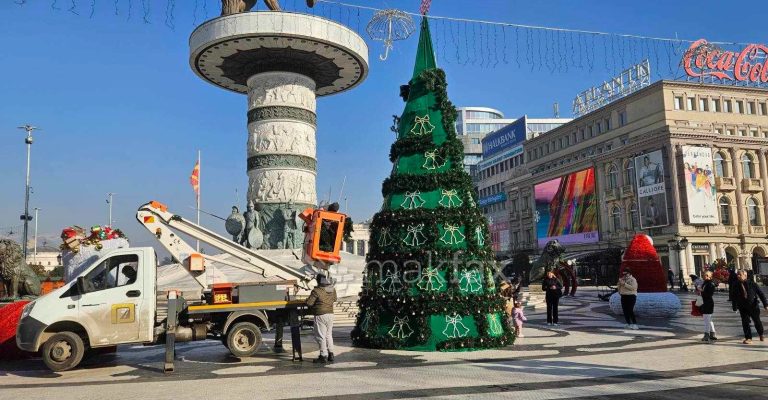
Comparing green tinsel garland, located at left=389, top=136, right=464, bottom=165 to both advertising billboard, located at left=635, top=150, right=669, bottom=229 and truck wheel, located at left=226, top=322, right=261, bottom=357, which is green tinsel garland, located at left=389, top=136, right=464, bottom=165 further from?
advertising billboard, located at left=635, top=150, right=669, bottom=229

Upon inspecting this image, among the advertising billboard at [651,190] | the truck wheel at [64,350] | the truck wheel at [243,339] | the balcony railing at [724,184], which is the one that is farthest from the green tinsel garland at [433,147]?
the balcony railing at [724,184]

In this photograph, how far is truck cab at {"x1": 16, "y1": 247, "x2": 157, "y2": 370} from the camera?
10156mm

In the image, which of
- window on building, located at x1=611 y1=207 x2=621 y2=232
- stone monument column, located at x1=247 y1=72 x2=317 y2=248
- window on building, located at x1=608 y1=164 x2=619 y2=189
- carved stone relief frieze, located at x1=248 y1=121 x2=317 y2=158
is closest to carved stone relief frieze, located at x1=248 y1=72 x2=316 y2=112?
stone monument column, located at x1=247 y1=72 x2=317 y2=248

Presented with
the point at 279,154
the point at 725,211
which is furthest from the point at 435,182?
the point at 725,211

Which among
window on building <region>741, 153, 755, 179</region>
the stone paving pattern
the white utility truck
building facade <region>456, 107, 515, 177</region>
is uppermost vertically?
building facade <region>456, 107, 515, 177</region>

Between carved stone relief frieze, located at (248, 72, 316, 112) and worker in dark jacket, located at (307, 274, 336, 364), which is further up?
carved stone relief frieze, located at (248, 72, 316, 112)

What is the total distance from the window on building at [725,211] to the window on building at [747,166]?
3.40 metres

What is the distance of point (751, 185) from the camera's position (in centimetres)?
5338

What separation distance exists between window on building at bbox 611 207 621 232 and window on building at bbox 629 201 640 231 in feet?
5.09

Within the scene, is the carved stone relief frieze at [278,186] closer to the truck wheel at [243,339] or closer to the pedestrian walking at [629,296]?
the pedestrian walking at [629,296]

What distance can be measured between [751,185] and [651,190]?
9.79 metres

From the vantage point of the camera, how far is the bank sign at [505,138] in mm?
81562

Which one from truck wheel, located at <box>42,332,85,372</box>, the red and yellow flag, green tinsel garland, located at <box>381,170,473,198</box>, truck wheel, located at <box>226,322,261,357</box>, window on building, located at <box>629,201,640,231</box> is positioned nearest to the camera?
truck wheel, located at <box>42,332,85,372</box>

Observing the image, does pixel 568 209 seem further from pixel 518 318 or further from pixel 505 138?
pixel 518 318
